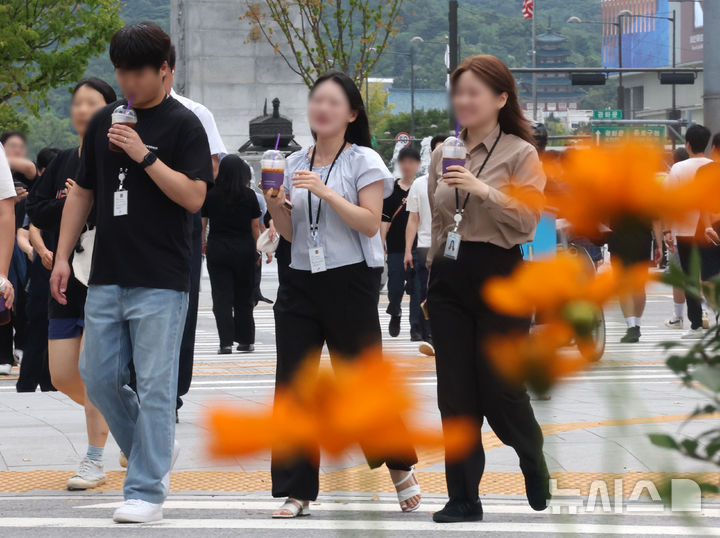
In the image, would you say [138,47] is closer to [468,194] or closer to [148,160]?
[148,160]

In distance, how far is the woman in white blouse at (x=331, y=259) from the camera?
4.98 meters

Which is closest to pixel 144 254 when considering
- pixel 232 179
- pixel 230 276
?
pixel 232 179

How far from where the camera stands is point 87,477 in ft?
18.5

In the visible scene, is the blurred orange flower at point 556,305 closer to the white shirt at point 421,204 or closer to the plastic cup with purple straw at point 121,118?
the plastic cup with purple straw at point 121,118

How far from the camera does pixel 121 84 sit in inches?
189

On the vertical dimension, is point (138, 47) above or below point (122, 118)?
above

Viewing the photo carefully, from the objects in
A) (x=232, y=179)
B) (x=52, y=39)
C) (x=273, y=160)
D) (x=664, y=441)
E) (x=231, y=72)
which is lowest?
(x=232, y=179)

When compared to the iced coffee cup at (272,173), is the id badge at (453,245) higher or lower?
lower

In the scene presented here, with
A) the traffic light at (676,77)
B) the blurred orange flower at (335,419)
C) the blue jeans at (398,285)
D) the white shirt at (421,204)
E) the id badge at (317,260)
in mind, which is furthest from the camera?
the traffic light at (676,77)

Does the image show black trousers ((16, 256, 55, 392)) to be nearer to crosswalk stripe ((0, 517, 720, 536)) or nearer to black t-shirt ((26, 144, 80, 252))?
black t-shirt ((26, 144, 80, 252))

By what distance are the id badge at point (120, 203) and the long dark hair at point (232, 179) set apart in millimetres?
6200

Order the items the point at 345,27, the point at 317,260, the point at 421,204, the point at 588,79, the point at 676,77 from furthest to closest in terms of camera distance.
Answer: the point at 588,79 < the point at 676,77 < the point at 345,27 < the point at 421,204 < the point at 317,260

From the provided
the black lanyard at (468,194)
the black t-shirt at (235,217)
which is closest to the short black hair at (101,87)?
the black lanyard at (468,194)

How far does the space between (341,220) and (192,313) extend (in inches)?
55.1
